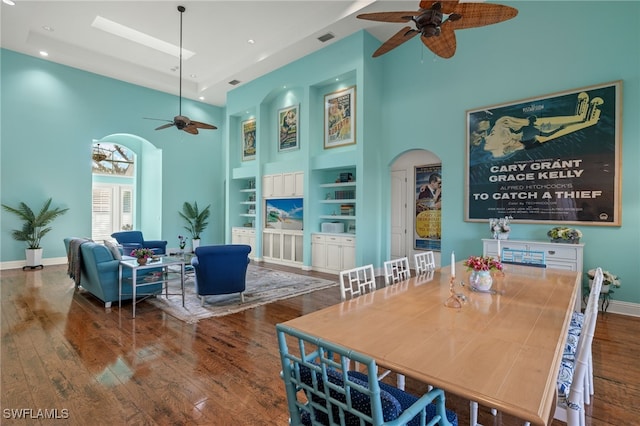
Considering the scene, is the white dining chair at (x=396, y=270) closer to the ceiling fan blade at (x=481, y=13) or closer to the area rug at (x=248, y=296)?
the ceiling fan blade at (x=481, y=13)

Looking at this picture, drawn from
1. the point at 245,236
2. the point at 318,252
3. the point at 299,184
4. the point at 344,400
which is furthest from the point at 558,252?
the point at 245,236

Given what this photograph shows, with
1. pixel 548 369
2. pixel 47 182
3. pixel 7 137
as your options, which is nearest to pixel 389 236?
pixel 548 369

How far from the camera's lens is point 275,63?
7262 millimetres

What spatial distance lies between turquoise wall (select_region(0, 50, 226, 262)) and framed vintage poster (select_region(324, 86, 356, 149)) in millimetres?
4898

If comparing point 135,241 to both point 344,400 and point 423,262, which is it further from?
point 344,400

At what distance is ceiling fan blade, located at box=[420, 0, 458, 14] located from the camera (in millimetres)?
2416

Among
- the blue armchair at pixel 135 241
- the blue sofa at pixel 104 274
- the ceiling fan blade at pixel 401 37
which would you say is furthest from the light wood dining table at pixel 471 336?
the blue armchair at pixel 135 241

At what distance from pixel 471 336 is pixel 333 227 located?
17.4ft

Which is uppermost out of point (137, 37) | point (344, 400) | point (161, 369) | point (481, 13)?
point (137, 37)

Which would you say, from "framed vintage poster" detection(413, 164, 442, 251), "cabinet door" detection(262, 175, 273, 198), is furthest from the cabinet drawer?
"cabinet door" detection(262, 175, 273, 198)

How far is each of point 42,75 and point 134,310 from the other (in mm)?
6703

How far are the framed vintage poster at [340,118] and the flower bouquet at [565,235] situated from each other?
376 centimetres

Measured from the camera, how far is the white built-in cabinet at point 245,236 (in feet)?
27.4

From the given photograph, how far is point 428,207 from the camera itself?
6418mm
